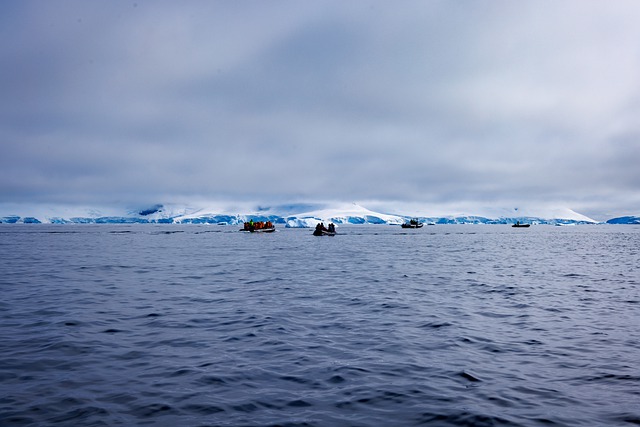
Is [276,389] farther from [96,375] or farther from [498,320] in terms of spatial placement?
[498,320]

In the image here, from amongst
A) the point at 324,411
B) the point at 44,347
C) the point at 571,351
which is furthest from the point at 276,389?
the point at 571,351

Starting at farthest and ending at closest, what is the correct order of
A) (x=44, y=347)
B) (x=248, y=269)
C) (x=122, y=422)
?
(x=248, y=269)
(x=44, y=347)
(x=122, y=422)

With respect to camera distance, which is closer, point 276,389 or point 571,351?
point 276,389

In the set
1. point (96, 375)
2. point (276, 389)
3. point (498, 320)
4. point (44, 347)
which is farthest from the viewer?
point (498, 320)

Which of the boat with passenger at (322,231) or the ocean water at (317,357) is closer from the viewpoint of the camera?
the ocean water at (317,357)

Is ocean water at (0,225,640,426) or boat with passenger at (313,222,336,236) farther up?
boat with passenger at (313,222,336,236)

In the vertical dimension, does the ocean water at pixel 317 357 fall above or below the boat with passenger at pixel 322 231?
below

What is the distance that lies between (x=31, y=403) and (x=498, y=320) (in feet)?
54.6

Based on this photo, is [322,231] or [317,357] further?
[322,231]

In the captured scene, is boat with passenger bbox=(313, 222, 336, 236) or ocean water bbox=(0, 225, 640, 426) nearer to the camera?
ocean water bbox=(0, 225, 640, 426)

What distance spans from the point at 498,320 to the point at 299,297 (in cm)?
1060

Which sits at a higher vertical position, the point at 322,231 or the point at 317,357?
the point at 322,231

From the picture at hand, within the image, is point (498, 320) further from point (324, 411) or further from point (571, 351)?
point (324, 411)

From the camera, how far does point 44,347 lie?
1374cm
